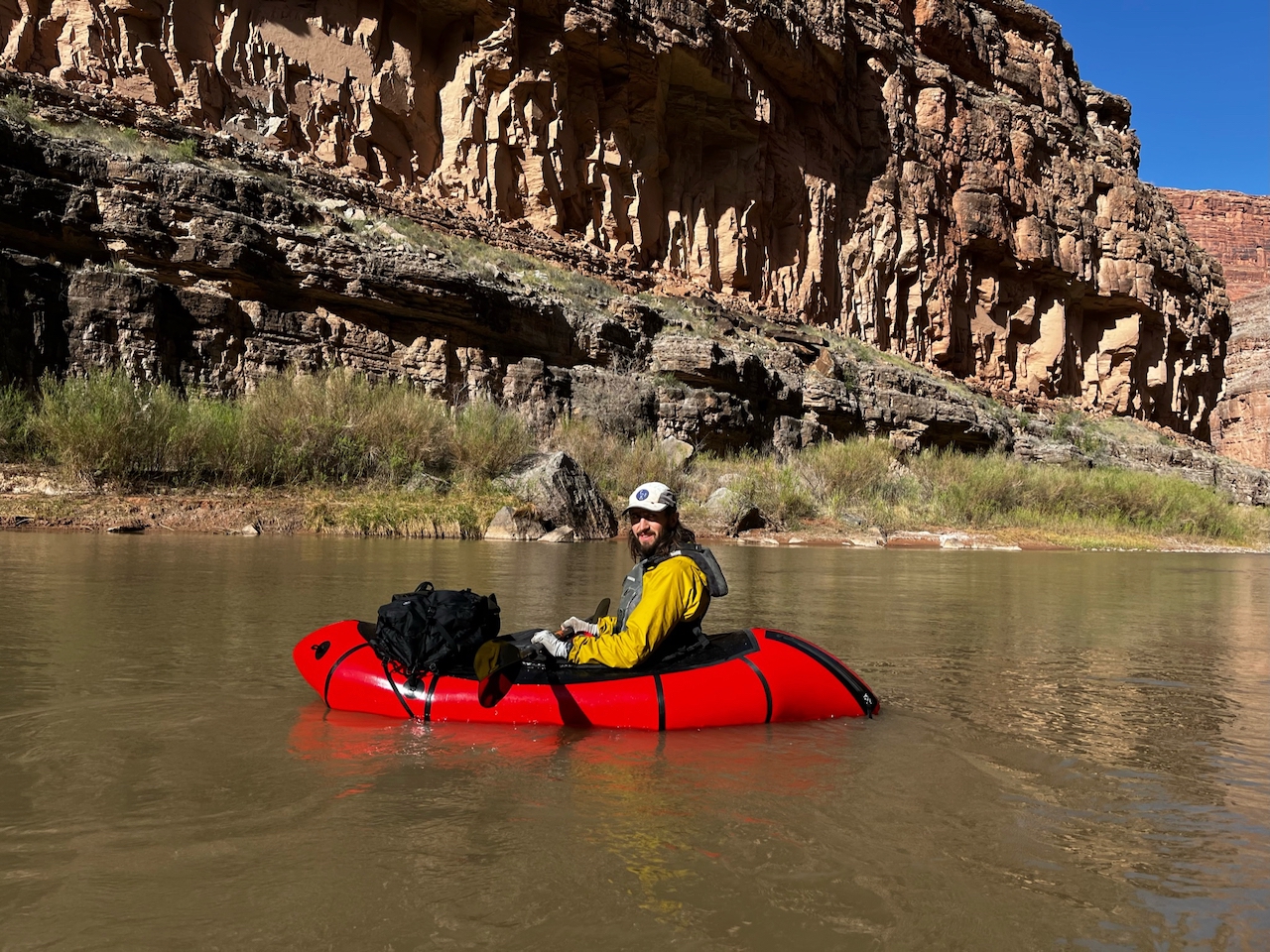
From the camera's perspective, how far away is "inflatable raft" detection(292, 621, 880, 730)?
3.96 metres

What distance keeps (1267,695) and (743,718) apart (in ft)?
9.96

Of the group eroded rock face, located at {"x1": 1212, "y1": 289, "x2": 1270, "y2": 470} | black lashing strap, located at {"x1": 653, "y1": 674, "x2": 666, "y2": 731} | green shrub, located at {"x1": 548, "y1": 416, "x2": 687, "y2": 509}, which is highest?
eroded rock face, located at {"x1": 1212, "y1": 289, "x2": 1270, "y2": 470}

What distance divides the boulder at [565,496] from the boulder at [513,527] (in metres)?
0.31

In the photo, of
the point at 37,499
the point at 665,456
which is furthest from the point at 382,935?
the point at 665,456

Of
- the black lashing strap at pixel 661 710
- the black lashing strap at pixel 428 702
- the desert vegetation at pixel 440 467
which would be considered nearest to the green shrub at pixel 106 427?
the desert vegetation at pixel 440 467

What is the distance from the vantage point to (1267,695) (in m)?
4.98

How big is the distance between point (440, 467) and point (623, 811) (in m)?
13.6

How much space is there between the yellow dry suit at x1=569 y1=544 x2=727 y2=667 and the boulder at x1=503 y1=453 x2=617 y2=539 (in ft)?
35.1

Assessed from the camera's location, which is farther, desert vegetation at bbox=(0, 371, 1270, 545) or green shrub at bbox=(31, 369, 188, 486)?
desert vegetation at bbox=(0, 371, 1270, 545)

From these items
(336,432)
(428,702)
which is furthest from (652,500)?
(336,432)

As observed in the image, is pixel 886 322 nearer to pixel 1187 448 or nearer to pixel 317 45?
pixel 1187 448

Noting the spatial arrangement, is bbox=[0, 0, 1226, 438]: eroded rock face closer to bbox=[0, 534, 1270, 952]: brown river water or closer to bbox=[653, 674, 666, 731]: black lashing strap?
bbox=[0, 534, 1270, 952]: brown river water

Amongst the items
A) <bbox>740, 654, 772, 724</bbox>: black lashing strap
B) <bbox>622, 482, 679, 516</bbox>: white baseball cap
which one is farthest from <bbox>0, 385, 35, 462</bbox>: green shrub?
<bbox>740, 654, 772, 724</bbox>: black lashing strap

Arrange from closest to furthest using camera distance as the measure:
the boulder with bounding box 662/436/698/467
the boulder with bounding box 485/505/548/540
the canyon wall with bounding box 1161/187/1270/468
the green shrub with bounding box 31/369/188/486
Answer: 1. the green shrub with bounding box 31/369/188/486
2. the boulder with bounding box 485/505/548/540
3. the boulder with bounding box 662/436/698/467
4. the canyon wall with bounding box 1161/187/1270/468
